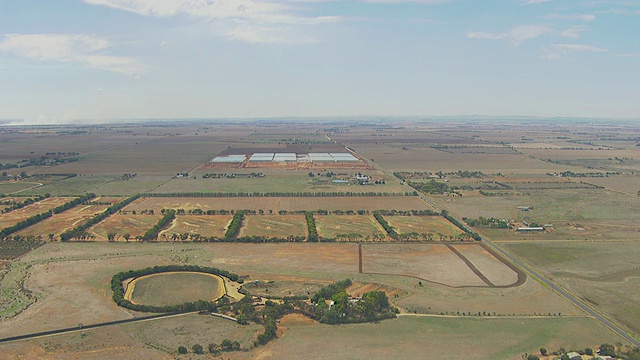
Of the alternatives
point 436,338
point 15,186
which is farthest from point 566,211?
point 15,186

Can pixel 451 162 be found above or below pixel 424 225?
above

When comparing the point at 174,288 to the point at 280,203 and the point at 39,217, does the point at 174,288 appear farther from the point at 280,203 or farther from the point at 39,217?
the point at 39,217

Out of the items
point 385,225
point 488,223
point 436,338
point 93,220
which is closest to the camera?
point 436,338

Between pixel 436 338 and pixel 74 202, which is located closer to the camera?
pixel 436 338

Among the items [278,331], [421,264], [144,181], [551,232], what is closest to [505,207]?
[551,232]

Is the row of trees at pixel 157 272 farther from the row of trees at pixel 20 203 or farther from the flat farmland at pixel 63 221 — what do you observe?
the row of trees at pixel 20 203
